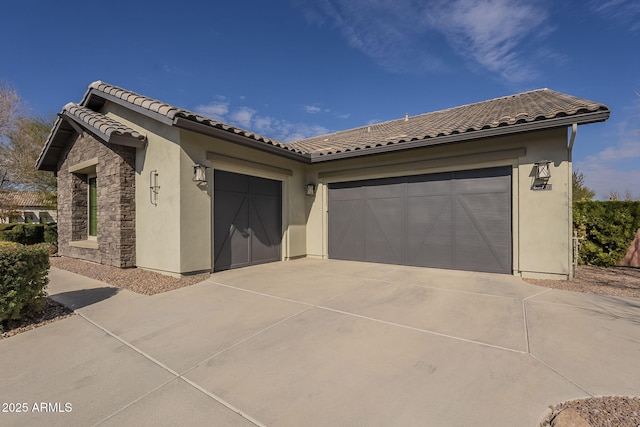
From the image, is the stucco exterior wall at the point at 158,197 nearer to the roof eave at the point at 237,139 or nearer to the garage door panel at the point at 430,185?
the roof eave at the point at 237,139

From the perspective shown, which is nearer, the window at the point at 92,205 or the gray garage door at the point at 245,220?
the gray garage door at the point at 245,220

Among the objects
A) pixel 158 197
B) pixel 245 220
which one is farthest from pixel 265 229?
pixel 158 197

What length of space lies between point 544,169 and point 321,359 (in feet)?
19.4

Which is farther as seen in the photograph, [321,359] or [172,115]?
[172,115]

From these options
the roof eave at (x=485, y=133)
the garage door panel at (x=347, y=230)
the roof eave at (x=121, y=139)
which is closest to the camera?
the roof eave at (x=485, y=133)

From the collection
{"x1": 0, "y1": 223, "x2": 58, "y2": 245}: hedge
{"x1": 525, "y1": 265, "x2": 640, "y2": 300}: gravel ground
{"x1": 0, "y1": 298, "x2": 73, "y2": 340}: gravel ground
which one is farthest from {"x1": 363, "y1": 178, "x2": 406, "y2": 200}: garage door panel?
{"x1": 0, "y1": 223, "x2": 58, "y2": 245}: hedge

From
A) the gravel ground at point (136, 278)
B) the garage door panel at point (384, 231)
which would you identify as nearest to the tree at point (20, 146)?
the gravel ground at point (136, 278)

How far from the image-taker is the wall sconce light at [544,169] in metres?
Result: 5.62

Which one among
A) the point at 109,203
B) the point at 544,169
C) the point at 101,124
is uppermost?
the point at 101,124

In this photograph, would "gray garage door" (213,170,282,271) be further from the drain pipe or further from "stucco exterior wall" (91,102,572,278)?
the drain pipe

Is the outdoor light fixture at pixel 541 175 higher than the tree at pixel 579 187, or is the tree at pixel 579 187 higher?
the tree at pixel 579 187

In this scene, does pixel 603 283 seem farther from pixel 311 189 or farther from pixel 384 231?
pixel 311 189

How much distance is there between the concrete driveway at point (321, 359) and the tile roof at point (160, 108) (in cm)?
355

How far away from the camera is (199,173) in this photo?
617 cm
